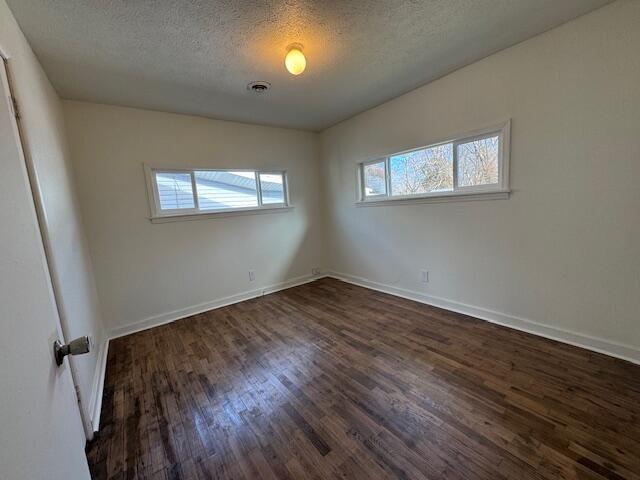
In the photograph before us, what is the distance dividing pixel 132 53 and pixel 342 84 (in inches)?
71.2

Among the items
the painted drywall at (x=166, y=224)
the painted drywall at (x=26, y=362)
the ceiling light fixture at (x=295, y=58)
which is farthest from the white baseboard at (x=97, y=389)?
the ceiling light fixture at (x=295, y=58)

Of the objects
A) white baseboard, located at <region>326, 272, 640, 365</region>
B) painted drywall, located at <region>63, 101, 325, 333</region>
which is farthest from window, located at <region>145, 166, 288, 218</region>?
white baseboard, located at <region>326, 272, 640, 365</region>

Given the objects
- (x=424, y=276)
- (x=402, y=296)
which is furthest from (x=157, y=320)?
(x=424, y=276)

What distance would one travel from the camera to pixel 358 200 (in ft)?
12.8

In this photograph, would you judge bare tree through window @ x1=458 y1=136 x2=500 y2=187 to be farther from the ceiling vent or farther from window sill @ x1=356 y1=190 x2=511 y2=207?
the ceiling vent

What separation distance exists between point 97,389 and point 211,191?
236 cm

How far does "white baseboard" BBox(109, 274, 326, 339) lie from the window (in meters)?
1.21

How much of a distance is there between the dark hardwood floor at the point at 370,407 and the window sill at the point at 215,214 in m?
1.37

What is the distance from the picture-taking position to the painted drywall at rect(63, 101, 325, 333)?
2.72 metres

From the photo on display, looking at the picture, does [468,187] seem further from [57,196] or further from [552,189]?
[57,196]

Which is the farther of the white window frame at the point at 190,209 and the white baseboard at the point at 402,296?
the white window frame at the point at 190,209

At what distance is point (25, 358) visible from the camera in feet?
1.90

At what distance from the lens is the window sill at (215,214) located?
310 centimetres

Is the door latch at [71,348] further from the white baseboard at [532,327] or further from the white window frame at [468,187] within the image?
the white baseboard at [532,327]
